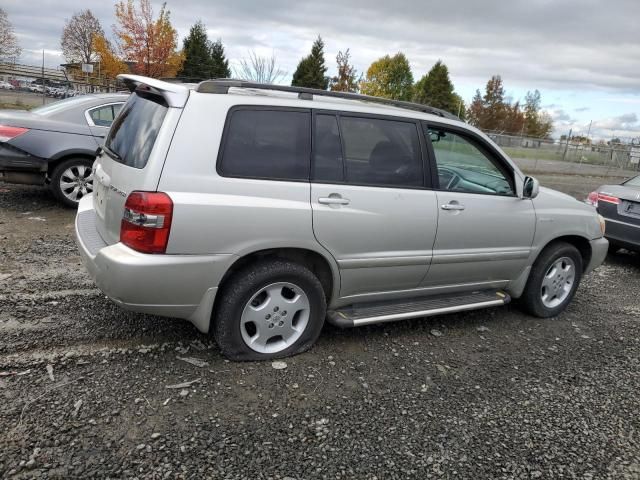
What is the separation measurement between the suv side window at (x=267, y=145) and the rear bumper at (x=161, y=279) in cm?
57

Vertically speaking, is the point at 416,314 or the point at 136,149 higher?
the point at 136,149

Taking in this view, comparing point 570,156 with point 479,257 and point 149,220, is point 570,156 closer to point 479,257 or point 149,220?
point 479,257

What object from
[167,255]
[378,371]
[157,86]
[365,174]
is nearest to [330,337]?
[378,371]

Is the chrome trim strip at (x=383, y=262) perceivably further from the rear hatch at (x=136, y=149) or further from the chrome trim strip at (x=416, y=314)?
the rear hatch at (x=136, y=149)

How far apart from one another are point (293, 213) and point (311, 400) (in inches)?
45.3

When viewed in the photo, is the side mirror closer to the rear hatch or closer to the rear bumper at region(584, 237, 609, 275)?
the rear bumper at region(584, 237, 609, 275)

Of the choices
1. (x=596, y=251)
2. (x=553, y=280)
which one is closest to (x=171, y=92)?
(x=553, y=280)

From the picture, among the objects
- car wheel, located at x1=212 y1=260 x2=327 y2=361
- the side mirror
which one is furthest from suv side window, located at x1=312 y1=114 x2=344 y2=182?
the side mirror

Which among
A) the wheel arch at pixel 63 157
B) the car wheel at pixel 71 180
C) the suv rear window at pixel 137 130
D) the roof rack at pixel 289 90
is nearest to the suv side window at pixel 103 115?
the wheel arch at pixel 63 157

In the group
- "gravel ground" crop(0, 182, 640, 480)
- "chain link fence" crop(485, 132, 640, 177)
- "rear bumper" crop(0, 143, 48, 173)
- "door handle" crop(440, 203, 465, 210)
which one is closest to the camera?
"gravel ground" crop(0, 182, 640, 480)

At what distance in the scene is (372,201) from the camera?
134 inches

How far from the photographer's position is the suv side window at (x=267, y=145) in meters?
3.04

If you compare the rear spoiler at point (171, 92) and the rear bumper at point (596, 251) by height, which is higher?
the rear spoiler at point (171, 92)

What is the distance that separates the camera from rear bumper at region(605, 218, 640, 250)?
21.4 feet
